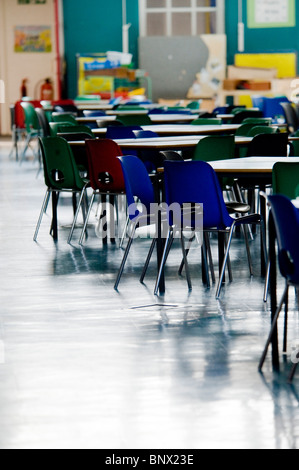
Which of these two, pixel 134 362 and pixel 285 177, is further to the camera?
pixel 285 177

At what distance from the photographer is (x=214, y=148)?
6.68m

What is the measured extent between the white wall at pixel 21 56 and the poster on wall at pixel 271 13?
4501 millimetres

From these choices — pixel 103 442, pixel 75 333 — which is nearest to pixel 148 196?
pixel 75 333

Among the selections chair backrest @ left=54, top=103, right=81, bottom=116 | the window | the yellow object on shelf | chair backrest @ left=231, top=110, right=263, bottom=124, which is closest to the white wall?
the window

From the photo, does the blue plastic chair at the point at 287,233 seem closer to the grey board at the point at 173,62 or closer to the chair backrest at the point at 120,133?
the chair backrest at the point at 120,133

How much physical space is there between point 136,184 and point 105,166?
113 centimetres

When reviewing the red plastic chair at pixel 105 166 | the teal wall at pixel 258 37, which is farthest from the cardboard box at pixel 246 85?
the red plastic chair at pixel 105 166

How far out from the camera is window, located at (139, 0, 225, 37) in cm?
1894

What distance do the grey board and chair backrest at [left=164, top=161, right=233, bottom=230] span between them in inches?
543

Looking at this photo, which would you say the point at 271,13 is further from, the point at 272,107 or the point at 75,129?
the point at 75,129

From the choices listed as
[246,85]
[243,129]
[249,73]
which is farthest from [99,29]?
[243,129]

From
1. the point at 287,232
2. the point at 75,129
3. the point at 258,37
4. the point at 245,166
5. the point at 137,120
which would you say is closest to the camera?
the point at 287,232

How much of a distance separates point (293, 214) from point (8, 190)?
7.82m

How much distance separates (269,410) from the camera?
342 cm
